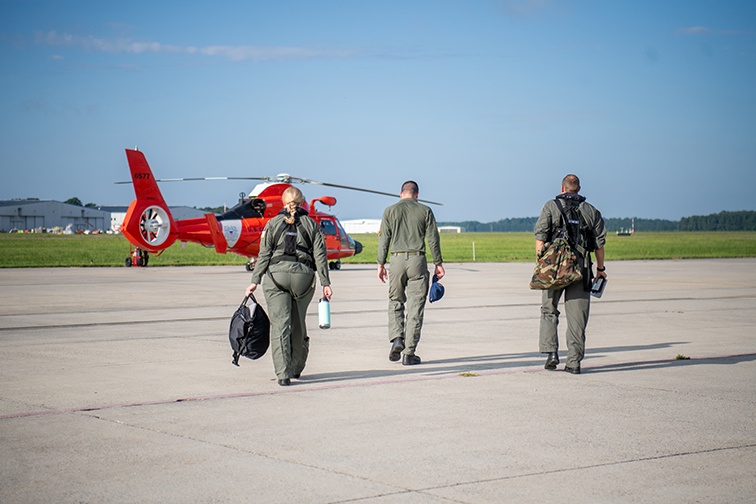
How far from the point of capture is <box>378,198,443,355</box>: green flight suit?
10.5 meters

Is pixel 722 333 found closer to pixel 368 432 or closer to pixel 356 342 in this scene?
pixel 356 342

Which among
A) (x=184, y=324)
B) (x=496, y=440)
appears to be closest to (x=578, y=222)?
(x=496, y=440)

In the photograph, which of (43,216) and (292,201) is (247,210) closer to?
(292,201)

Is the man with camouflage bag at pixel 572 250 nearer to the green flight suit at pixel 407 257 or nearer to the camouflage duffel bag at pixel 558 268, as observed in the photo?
the camouflage duffel bag at pixel 558 268

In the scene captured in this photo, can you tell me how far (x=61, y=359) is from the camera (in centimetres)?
1061

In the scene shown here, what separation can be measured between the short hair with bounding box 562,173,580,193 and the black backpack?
345cm

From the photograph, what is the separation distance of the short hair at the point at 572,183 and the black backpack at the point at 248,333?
3.45 metres

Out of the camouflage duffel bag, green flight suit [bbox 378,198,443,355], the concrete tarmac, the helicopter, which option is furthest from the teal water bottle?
the helicopter

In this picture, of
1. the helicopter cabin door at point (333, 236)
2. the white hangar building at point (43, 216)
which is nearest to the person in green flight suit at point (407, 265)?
the helicopter cabin door at point (333, 236)

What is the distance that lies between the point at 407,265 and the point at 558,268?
6.01ft

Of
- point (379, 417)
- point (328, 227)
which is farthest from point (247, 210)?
point (379, 417)

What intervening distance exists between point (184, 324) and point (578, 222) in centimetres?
719

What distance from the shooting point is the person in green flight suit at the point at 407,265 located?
34.2 ft

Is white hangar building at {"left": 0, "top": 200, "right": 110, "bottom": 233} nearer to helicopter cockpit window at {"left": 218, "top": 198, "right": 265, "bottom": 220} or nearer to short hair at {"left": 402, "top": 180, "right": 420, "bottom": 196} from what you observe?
helicopter cockpit window at {"left": 218, "top": 198, "right": 265, "bottom": 220}
